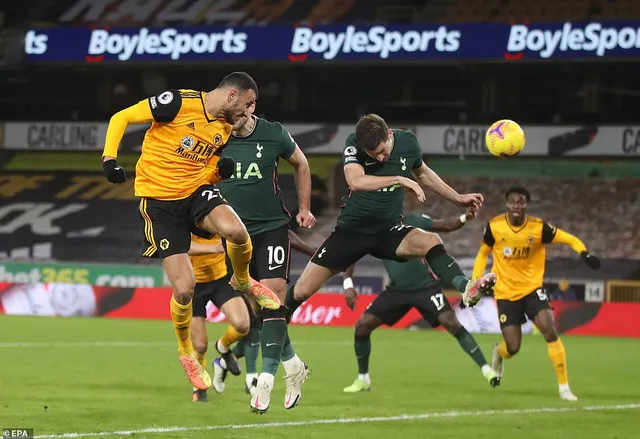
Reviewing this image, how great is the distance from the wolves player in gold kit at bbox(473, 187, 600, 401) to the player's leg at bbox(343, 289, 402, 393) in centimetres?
113

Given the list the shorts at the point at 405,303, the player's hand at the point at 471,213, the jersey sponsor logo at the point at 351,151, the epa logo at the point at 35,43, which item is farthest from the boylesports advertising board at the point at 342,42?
the jersey sponsor logo at the point at 351,151

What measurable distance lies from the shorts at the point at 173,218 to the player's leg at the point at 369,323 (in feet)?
14.7

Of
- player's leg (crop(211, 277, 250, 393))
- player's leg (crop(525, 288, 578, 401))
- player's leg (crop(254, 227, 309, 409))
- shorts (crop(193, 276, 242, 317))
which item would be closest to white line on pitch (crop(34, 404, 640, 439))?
player's leg (crop(254, 227, 309, 409))

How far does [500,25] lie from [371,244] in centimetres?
1871

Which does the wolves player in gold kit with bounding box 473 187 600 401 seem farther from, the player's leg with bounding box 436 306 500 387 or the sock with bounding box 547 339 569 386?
the sock with bounding box 547 339 569 386

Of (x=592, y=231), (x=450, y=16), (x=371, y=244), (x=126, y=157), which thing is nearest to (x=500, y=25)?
(x=450, y=16)

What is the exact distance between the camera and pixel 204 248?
11891 mm

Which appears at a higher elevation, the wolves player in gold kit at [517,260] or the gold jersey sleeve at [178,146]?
the gold jersey sleeve at [178,146]

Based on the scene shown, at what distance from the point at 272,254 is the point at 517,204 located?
4.26 meters

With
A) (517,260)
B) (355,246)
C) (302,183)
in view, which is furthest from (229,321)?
(517,260)

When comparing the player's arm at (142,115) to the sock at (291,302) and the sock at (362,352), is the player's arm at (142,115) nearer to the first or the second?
the sock at (291,302)

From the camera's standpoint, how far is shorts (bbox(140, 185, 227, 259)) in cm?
943

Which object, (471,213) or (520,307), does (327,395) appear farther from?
(471,213)

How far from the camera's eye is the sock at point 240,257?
9.50 metres
